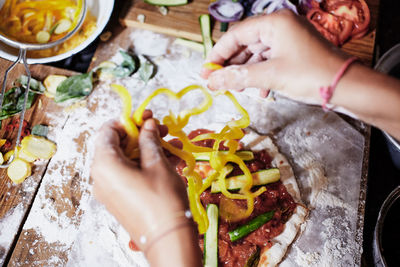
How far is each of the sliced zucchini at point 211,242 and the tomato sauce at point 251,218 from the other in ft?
0.20

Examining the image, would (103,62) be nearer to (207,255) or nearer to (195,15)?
(195,15)

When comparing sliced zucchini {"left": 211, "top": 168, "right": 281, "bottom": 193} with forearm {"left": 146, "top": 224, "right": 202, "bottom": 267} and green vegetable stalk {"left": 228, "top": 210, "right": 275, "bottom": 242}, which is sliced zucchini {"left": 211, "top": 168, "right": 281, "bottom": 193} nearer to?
green vegetable stalk {"left": 228, "top": 210, "right": 275, "bottom": 242}

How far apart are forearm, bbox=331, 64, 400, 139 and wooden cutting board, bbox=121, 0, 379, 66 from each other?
5.67 ft

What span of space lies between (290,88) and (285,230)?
4.37ft

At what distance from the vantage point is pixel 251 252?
260 cm

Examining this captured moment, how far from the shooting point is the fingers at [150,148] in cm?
168

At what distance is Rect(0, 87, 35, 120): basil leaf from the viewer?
3105 mm

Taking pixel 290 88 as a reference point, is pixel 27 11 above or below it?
below

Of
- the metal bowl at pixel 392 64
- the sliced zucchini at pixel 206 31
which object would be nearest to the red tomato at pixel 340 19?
the metal bowl at pixel 392 64

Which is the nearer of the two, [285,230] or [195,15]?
[285,230]

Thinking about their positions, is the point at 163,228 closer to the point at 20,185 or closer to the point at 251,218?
the point at 251,218

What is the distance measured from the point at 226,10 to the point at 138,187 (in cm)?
236

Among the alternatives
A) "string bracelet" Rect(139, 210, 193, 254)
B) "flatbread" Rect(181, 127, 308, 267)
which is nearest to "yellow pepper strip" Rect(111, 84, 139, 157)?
"string bracelet" Rect(139, 210, 193, 254)

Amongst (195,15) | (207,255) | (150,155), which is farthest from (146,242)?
(195,15)
